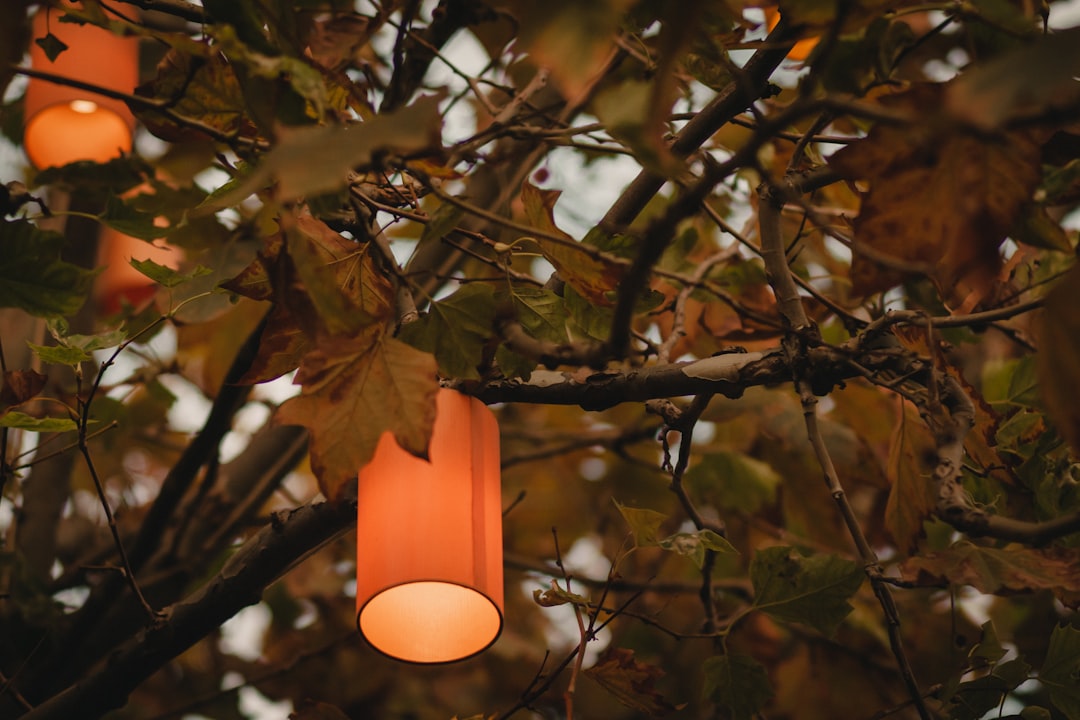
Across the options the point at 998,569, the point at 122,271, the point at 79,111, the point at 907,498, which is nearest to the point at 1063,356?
the point at 998,569

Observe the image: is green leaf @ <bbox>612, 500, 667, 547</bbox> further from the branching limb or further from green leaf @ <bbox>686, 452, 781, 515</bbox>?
green leaf @ <bbox>686, 452, 781, 515</bbox>

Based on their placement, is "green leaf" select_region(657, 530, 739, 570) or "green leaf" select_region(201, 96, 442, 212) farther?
"green leaf" select_region(657, 530, 739, 570)

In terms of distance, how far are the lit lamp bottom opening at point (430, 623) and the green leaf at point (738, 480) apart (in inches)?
33.1

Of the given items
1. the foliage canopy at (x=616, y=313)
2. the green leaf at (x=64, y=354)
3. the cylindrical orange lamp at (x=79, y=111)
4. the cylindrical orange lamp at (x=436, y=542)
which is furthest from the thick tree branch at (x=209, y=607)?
the cylindrical orange lamp at (x=79, y=111)

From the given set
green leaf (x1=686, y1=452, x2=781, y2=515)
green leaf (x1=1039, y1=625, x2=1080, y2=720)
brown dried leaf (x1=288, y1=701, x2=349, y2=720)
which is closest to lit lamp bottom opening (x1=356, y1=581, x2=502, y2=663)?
brown dried leaf (x1=288, y1=701, x2=349, y2=720)

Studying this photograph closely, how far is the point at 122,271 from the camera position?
1755mm

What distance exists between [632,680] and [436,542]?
1.06ft

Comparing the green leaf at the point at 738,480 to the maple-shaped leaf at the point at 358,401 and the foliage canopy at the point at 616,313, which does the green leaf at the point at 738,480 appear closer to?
the foliage canopy at the point at 616,313

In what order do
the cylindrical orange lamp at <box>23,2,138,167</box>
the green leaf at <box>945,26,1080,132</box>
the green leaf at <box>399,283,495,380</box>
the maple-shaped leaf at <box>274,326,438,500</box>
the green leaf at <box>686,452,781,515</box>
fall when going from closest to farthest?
the green leaf at <box>945,26,1080,132</box>
the maple-shaped leaf at <box>274,326,438,500</box>
the green leaf at <box>399,283,495,380</box>
the cylindrical orange lamp at <box>23,2,138,167</box>
the green leaf at <box>686,452,781,515</box>

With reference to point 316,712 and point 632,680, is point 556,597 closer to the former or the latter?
point 632,680

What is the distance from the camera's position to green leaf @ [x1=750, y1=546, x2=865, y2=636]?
38.9 inches

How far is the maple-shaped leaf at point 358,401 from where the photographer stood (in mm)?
711

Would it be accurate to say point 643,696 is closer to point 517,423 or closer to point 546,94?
point 546,94

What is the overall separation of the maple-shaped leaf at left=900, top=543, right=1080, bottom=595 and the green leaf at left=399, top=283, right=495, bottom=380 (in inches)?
14.4
